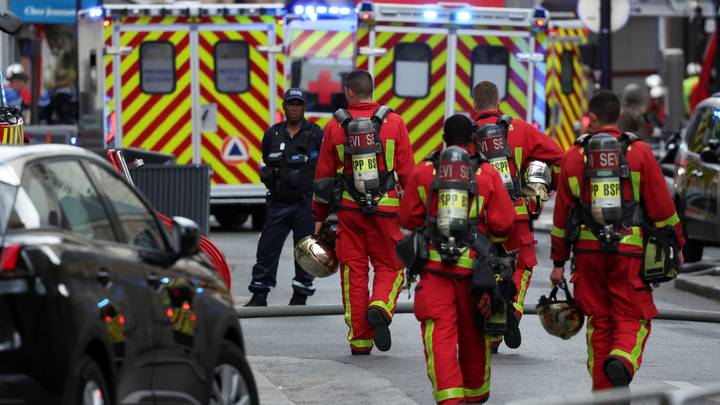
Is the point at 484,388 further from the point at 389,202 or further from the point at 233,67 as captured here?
the point at 233,67

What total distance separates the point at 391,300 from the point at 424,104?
1082cm

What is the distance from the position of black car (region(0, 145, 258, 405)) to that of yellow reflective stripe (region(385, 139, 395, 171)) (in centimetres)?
393

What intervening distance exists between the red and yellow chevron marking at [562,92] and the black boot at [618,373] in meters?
16.6

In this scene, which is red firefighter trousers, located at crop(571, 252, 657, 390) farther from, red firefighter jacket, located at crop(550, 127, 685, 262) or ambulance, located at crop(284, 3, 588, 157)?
ambulance, located at crop(284, 3, 588, 157)

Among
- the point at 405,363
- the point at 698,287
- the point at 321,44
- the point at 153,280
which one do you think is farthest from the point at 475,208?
the point at 321,44

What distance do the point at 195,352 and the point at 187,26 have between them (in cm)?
1503

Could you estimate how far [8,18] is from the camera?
1409cm

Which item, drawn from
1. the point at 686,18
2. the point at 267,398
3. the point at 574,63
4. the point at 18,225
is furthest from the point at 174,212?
the point at 686,18

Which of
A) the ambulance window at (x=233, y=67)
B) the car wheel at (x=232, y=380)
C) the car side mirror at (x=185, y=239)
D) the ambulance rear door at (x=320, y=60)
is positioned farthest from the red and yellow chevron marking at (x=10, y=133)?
the ambulance rear door at (x=320, y=60)

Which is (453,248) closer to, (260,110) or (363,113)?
(363,113)

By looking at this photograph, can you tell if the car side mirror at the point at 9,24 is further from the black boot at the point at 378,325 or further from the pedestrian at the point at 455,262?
the pedestrian at the point at 455,262

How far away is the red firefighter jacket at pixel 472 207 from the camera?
9.30 metres

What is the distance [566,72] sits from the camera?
2684 cm

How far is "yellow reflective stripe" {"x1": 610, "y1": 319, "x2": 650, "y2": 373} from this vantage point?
31.3 feet
